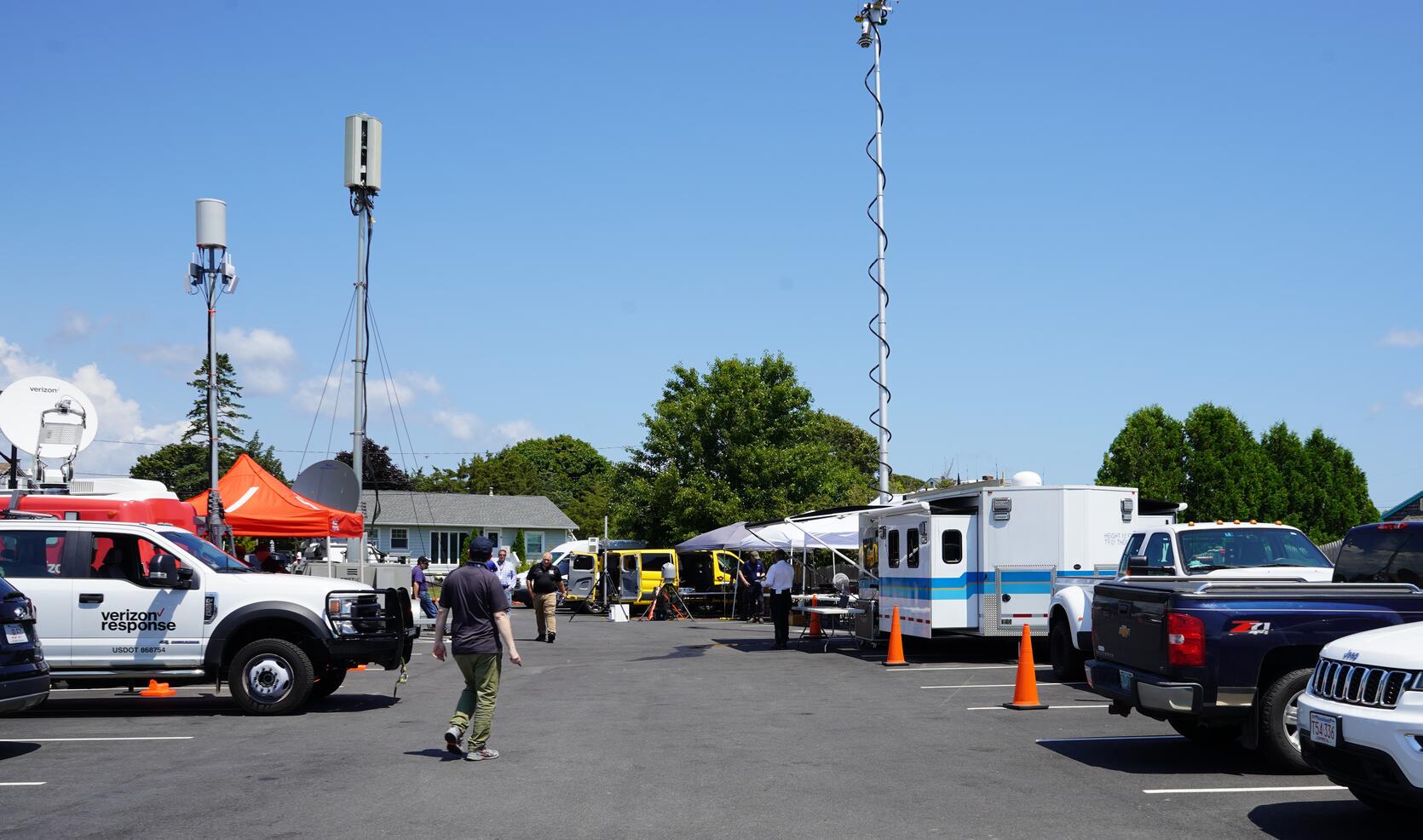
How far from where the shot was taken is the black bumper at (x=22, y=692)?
10.1 metres

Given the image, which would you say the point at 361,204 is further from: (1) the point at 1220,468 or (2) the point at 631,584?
(1) the point at 1220,468

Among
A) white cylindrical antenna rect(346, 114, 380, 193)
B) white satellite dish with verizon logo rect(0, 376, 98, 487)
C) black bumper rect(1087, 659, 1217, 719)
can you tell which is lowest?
black bumper rect(1087, 659, 1217, 719)

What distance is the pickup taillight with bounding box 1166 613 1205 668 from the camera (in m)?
8.93

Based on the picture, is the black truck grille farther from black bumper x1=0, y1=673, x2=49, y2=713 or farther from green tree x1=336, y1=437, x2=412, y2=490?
green tree x1=336, y1=437, x2=412, y2=490

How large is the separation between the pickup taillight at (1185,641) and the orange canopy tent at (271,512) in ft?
52.2

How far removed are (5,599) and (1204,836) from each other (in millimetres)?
9340

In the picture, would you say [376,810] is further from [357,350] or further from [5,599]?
[357,350]

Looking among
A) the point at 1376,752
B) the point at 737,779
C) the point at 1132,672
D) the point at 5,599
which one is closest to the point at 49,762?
the point at 5,599

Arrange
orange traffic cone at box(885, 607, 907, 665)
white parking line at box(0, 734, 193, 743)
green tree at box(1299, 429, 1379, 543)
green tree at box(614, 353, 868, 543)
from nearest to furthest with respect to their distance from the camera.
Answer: white parking line at box(0, 734, 193, 743) < orange traffic cone at box(885, 607, 907, 665) < green tree at box(614, 353, 868, 543) < green tree at box(1299, 429, 1379, 543)

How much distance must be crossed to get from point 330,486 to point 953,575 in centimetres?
1129

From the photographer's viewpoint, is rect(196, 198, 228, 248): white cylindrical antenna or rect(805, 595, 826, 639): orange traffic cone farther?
rect(805, 595, 826, 639): orange traffic cone

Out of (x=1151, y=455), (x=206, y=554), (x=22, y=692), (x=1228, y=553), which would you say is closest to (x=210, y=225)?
(x=206, y=554)

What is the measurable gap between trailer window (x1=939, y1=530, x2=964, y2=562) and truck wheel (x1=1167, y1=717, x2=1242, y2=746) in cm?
908

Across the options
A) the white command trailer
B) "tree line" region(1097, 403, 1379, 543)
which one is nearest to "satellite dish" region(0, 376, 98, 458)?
the white command trailer
